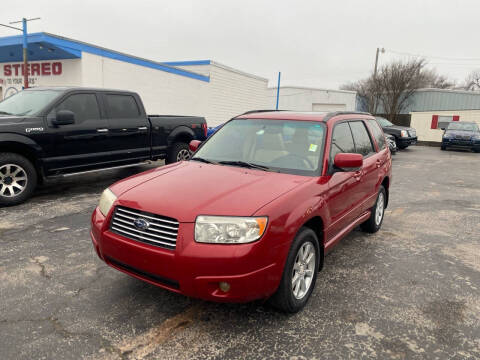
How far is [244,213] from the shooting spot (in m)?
2.43

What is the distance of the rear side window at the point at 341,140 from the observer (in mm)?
3571

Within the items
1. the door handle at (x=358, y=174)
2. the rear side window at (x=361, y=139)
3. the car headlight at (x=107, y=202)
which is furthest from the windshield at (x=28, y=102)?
the door handle at (x=358, y=174)

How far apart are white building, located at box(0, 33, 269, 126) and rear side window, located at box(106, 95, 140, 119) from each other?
754cm

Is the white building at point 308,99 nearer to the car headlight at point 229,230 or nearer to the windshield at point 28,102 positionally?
the windshield at point 28,102

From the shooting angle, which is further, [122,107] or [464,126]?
[464,126]

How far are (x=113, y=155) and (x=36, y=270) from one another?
Result: 12.3 feet

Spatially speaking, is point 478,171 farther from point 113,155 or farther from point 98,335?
point 98,335

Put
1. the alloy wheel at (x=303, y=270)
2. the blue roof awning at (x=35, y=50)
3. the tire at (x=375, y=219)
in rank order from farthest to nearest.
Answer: the blue roof awning at (x=35, y=50) → the tire at (x=375, y=219) → the alloy wheel at (x=303, y=270)

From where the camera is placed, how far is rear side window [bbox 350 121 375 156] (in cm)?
425

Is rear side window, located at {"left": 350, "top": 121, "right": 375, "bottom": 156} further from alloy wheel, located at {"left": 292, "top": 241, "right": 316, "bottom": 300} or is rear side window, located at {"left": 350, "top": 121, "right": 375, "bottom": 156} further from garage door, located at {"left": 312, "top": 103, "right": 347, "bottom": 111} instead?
garage door, located at {"left": 312, "top": 103, "right": 347, "bottom": 111}

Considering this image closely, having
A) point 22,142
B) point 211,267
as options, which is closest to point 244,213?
point 211,267

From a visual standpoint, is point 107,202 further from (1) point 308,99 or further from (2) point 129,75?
(1) point 308,99

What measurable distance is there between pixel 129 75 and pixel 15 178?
10735 millimetres

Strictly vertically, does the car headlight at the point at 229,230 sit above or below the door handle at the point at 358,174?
below
